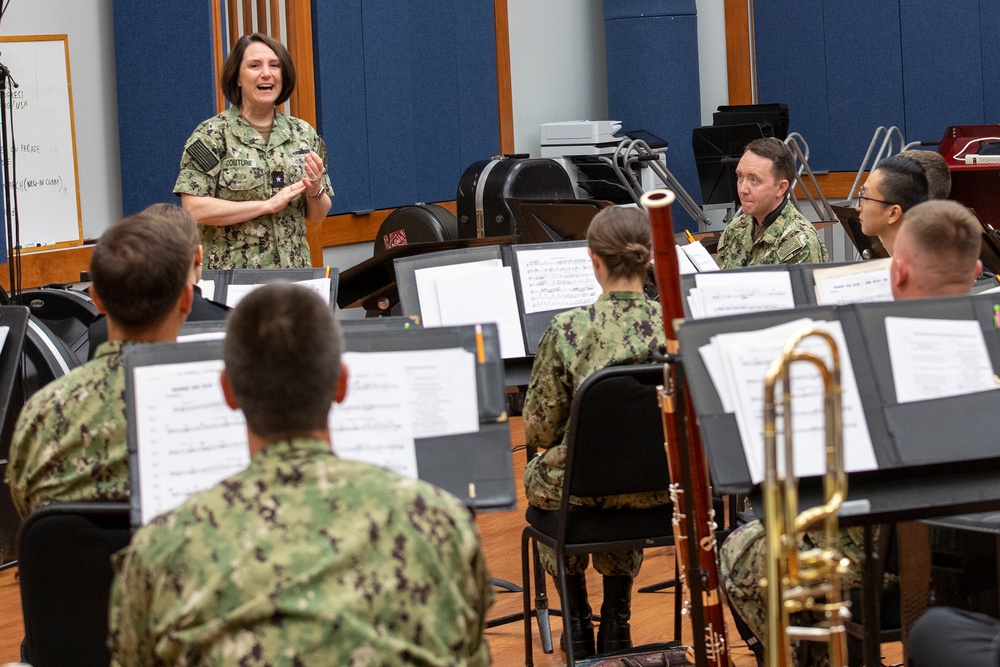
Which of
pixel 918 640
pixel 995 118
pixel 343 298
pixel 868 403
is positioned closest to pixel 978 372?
pixel 868 403

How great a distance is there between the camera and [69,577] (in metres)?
2.03

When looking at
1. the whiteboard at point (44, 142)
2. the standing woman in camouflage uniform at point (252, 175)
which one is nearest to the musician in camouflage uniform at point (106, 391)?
the standing woman in camouflage uniform at point (252, 175)

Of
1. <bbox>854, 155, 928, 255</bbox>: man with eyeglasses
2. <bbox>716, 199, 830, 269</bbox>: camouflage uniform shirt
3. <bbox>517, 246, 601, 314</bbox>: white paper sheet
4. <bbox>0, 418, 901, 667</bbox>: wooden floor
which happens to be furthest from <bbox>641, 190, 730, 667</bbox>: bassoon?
<bbox>716, 199, 830, 269</bbox>: camouflage uniform shirt

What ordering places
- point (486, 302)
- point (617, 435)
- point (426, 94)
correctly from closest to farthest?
point (617, 435) → point (486, 302) → point (426, 94)

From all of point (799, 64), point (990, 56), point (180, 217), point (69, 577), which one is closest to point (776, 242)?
point (180, 217)

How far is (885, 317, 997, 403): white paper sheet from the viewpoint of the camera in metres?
2.19

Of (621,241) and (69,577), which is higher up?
(621,241)

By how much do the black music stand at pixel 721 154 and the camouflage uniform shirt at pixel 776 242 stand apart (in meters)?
4.26

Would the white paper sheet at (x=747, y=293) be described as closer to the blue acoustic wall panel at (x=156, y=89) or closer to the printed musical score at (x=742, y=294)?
the printed musical score at (x=742, y=294)

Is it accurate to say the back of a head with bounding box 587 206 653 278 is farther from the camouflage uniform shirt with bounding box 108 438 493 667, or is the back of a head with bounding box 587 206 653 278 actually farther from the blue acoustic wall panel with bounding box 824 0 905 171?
the blue acoustic wall panel with bounding box 824 0 905 171

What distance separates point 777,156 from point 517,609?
1.90 meters

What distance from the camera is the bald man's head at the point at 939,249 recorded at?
2.50m

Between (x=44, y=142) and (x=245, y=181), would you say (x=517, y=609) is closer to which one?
(x=245, y=181)

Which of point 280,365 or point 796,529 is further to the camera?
point 796,529
